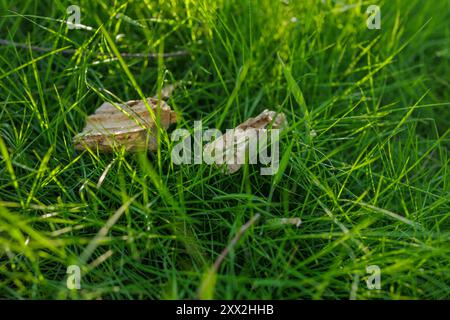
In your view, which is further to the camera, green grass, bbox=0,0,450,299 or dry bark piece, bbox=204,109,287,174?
dry bark piece, bbox=204,109,287,174

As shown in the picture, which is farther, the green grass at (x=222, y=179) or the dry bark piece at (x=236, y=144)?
the dry bark piece at (x=236, y=144)

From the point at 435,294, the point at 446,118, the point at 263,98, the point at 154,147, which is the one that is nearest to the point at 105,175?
the point at 154,147

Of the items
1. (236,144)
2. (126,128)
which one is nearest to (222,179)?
(236,144)

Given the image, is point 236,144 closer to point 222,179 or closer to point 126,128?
point 222,179

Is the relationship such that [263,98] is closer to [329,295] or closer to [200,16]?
[200,16]
